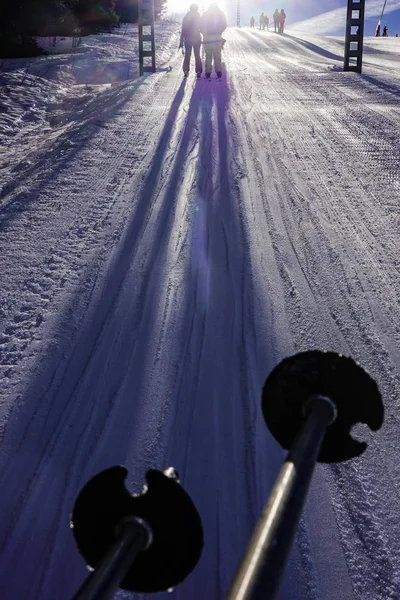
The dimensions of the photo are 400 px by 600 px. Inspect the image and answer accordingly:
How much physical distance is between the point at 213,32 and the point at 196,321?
12.1 m

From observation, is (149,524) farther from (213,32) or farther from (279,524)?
(213,32)

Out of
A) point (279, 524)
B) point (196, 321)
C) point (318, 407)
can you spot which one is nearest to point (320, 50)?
point (196, 321)

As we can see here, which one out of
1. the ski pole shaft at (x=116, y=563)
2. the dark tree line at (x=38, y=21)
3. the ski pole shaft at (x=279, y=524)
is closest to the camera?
the ski pole shaft at (x=279, y=524)

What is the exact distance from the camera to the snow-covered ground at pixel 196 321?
218 centimetres

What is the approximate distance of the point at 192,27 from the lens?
46.0 ft

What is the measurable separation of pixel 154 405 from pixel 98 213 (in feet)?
9.45

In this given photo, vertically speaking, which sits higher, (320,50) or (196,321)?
(320,50)

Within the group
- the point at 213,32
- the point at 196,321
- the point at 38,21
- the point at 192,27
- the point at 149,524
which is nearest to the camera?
the point at 149,524

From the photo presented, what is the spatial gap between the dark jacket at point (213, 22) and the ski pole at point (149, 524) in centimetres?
1421

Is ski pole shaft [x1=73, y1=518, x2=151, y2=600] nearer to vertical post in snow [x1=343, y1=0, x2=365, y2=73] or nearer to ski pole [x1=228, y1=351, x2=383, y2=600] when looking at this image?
ski pole [x1=228, y1=351, x2=383, y2=600]

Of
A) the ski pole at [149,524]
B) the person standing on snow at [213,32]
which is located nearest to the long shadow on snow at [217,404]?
the ski pole at [149,524]

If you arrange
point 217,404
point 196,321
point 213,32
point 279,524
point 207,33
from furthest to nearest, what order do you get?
point 207,33 → point 213,32 → point 196,321 → point 217,404 → point 279,524

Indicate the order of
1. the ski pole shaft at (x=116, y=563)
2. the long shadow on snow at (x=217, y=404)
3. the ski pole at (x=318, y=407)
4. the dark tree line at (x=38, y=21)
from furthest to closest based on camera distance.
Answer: the dark tree line at (x=38, y=21) < the long shadow on snow at (x=217, y=404) < the ski pole at (x=318, y=407) < the ski pole shaft at (x=116, y=563)

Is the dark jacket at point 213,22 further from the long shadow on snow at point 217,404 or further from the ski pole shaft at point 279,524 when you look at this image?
the ski pole shaft at point 279,524
